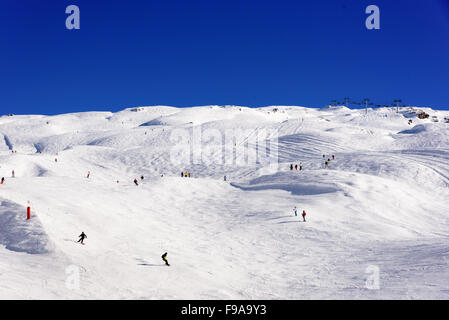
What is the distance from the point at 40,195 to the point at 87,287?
13599mm

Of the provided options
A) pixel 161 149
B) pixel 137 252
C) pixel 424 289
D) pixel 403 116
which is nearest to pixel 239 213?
pixel 137 252

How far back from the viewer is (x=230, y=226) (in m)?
24.3

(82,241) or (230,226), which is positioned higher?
(82,241)

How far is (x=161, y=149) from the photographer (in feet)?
191

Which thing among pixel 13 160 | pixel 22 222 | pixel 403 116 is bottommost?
pixel 22 222

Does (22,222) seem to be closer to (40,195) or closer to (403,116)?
(40,195)

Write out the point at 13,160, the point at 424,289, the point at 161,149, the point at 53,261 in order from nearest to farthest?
1. the point at 424,289
2. the point at 53,261
3. the point at 13,160
4. the point at 161,149

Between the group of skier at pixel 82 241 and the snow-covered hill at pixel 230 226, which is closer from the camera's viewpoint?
the snow-covered hill at pixel 230 226

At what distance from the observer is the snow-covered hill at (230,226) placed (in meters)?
13.2

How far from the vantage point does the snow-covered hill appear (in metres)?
13.2

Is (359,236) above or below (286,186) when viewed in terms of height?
below

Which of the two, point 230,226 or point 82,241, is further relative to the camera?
point 230,226

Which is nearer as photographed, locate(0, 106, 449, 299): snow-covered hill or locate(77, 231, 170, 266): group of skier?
locate(0, 106, 449, 299): snow-covered hill
